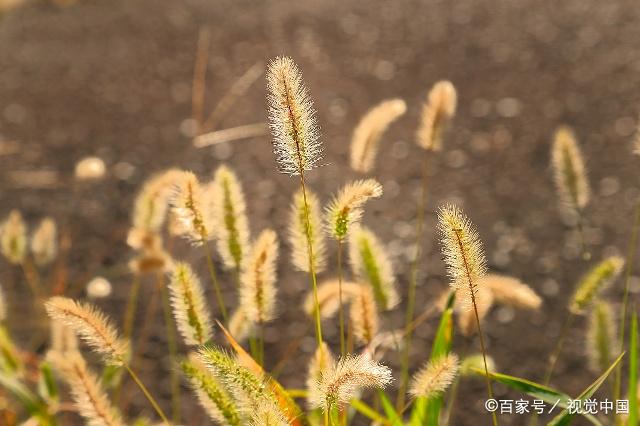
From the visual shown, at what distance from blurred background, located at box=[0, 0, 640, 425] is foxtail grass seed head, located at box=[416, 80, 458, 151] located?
57cm

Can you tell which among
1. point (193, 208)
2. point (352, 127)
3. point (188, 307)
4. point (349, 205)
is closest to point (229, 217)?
point (193, 208)

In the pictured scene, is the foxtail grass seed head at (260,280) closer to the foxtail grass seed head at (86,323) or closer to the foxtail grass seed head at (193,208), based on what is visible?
the foxtail grass seed head at (193,208)

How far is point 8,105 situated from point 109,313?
2.68 metres

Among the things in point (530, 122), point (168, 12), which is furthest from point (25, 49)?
point (530, 122)

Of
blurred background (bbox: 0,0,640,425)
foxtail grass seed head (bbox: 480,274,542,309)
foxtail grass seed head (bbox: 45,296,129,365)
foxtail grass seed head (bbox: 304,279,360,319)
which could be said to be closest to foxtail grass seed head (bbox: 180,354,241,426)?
foxtail grass seed head (bbox: 45,296,129,365)

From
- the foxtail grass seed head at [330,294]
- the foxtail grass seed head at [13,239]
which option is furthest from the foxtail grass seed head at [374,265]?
the foxtail grass seed head at [13,239]

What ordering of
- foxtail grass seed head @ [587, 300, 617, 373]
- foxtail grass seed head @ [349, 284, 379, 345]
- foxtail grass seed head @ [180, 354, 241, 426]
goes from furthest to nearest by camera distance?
1. foxtail grass seed head @ [587, 300, 617, 373]
2. foxtail grass seed head @ [349, 284, 379, 345]
3. foxtail grass seed head @ [180, 354, 241, 426]

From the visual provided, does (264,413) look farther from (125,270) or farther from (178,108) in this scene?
(178,108)

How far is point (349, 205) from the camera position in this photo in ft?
4.03

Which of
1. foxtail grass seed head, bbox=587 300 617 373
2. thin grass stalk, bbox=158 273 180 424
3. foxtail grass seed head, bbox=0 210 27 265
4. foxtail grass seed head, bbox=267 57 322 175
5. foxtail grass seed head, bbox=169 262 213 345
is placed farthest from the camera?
foxtail grass seed head, bbox=0 210 27 265

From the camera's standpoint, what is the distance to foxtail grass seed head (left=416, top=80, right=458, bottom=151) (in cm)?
171

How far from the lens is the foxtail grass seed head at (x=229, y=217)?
1556mm

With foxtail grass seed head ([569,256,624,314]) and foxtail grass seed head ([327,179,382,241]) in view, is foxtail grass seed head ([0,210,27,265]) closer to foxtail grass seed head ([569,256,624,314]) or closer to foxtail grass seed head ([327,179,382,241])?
foxtail grass seed head ([327,179,382,241])

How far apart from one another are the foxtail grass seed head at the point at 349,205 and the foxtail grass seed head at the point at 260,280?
0.16 metres
